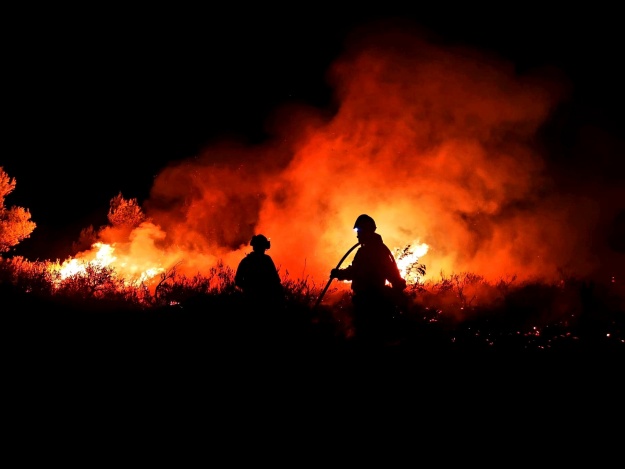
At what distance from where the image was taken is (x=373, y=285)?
5.98 meters

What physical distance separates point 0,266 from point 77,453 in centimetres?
656

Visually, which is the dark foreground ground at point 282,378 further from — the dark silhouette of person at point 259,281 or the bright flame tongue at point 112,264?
the bright flame tongue at point 112,264

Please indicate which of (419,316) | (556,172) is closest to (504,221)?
(556,172)

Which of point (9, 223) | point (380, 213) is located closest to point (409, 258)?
point (380, 213)

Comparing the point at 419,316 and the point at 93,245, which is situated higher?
the point at 93,245

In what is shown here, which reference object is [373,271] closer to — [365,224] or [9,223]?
[365,224]

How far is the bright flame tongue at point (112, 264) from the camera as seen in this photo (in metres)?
9.84

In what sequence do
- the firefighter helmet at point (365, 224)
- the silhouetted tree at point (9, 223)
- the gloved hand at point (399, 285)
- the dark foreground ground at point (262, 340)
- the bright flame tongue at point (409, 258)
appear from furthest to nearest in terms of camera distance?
1. the silhouetted tree at point (9, 223)
2. the bright flame tongue at point (409, 258)
3. the firefighter helmet at point (365, 224)
4. the gloved hand at point (399, 285)
5. the dark foreground ground at point (262, 340)

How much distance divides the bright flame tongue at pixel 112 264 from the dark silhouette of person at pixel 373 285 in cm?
558

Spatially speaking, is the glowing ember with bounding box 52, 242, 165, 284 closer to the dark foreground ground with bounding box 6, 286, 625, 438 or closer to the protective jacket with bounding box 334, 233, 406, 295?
the dark foreground ground with bounding box 6, 286, 625, 438

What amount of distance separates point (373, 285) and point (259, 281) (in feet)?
5.20

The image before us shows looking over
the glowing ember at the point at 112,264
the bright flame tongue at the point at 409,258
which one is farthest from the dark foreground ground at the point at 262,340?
the glowing ember at the point at 112,264

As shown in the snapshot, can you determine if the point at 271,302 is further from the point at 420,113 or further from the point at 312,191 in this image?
the point at 420,113

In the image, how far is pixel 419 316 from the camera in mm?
6961
